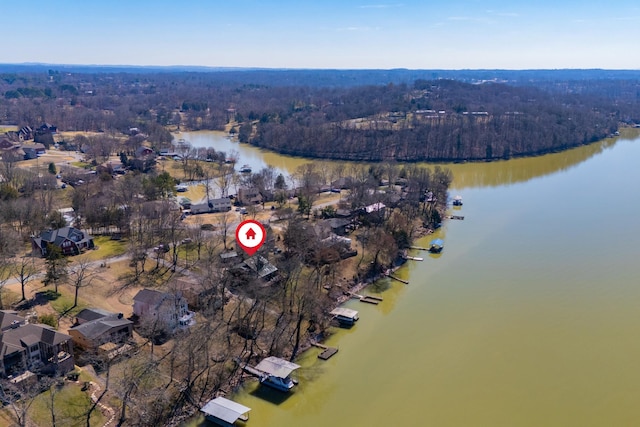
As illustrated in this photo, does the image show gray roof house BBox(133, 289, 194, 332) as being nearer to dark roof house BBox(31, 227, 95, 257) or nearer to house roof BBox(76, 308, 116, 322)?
house roof BBox(76, 308, 116, 322)

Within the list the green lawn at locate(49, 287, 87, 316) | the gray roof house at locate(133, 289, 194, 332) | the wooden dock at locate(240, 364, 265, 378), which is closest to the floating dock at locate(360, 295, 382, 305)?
the wooden dock at locate(240, 364, 265, 378)

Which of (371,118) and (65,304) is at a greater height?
(371,118)

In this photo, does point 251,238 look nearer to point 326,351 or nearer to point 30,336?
point 326,351

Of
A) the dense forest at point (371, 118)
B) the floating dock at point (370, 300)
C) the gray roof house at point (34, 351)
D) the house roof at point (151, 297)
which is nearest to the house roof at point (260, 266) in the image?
the floating dock at point (370, 300)

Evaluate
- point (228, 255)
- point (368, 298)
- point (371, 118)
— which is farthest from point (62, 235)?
point (371, 118)

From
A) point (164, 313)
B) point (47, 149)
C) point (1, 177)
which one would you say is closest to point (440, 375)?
point (164, 313)

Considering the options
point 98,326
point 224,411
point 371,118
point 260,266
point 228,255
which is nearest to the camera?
point 224,411

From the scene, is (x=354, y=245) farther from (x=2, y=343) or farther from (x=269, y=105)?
(x=269, y=105)
